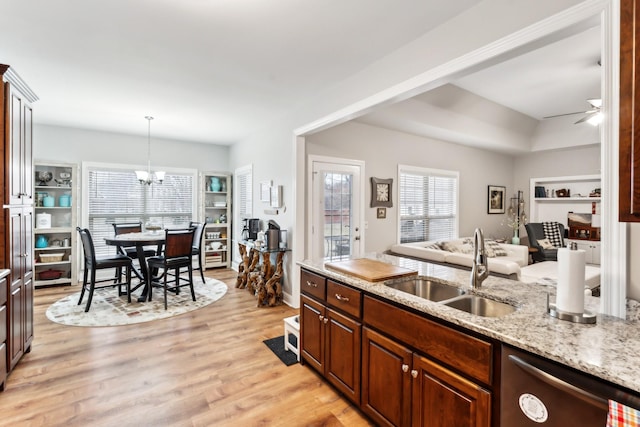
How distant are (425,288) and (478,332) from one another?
0.81 meters

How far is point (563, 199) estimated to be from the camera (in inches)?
246

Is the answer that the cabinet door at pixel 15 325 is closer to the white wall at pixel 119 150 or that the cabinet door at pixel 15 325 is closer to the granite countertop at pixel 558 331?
the granite countertop at pixel 558 331

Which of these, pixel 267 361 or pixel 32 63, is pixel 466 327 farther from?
pixel 32 63

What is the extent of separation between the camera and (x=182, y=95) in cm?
371

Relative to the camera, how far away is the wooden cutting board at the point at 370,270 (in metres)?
2.00

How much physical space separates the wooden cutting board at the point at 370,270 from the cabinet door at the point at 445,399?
1.79 ft

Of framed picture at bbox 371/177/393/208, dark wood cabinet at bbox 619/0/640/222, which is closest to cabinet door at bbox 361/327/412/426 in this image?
dark wood cabinet at bbox 619/0/640/222

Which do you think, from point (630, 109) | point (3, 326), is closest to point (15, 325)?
point (3, 326)

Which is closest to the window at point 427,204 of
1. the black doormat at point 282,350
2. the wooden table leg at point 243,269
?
the wooden table leg at point 243,269

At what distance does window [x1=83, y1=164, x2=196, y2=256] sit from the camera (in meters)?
5.46

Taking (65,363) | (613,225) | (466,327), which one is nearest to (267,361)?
(65,363)

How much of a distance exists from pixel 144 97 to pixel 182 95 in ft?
1.62

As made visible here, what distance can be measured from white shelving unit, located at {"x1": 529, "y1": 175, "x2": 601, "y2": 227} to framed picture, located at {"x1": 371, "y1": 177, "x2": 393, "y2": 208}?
3951 millimetres

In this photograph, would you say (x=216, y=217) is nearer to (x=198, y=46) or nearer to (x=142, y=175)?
(x=142, y=175)
